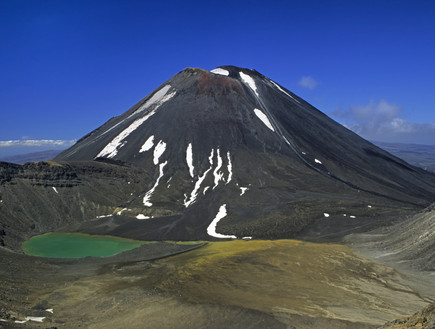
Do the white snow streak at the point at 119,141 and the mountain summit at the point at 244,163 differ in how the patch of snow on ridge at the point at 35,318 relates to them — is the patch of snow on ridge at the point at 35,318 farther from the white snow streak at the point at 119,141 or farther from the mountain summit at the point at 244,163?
the white snow streak at the point at 119,141

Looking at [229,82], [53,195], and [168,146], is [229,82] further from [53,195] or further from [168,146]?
[53,195]

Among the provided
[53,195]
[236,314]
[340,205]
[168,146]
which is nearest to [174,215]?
[53,195]

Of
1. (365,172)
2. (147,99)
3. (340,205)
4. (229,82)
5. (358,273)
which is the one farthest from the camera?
(147,99)

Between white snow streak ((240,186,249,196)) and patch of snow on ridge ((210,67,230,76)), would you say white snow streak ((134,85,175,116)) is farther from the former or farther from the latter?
white snow streak ((240,186,249,196))

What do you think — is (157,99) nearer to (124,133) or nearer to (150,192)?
(124,133)

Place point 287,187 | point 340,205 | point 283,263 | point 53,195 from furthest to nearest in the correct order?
point 287,187 → point 53,195 → point 340,205 → point 283,263

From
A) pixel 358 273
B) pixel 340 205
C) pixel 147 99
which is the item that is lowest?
pixel 358 273

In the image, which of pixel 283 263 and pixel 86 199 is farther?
pixel 86 199

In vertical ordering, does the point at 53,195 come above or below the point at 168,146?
below

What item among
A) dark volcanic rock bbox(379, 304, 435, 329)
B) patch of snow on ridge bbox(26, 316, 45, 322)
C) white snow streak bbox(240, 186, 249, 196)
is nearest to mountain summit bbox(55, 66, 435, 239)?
white snow streak bbox(240, 186, 249, 196)
